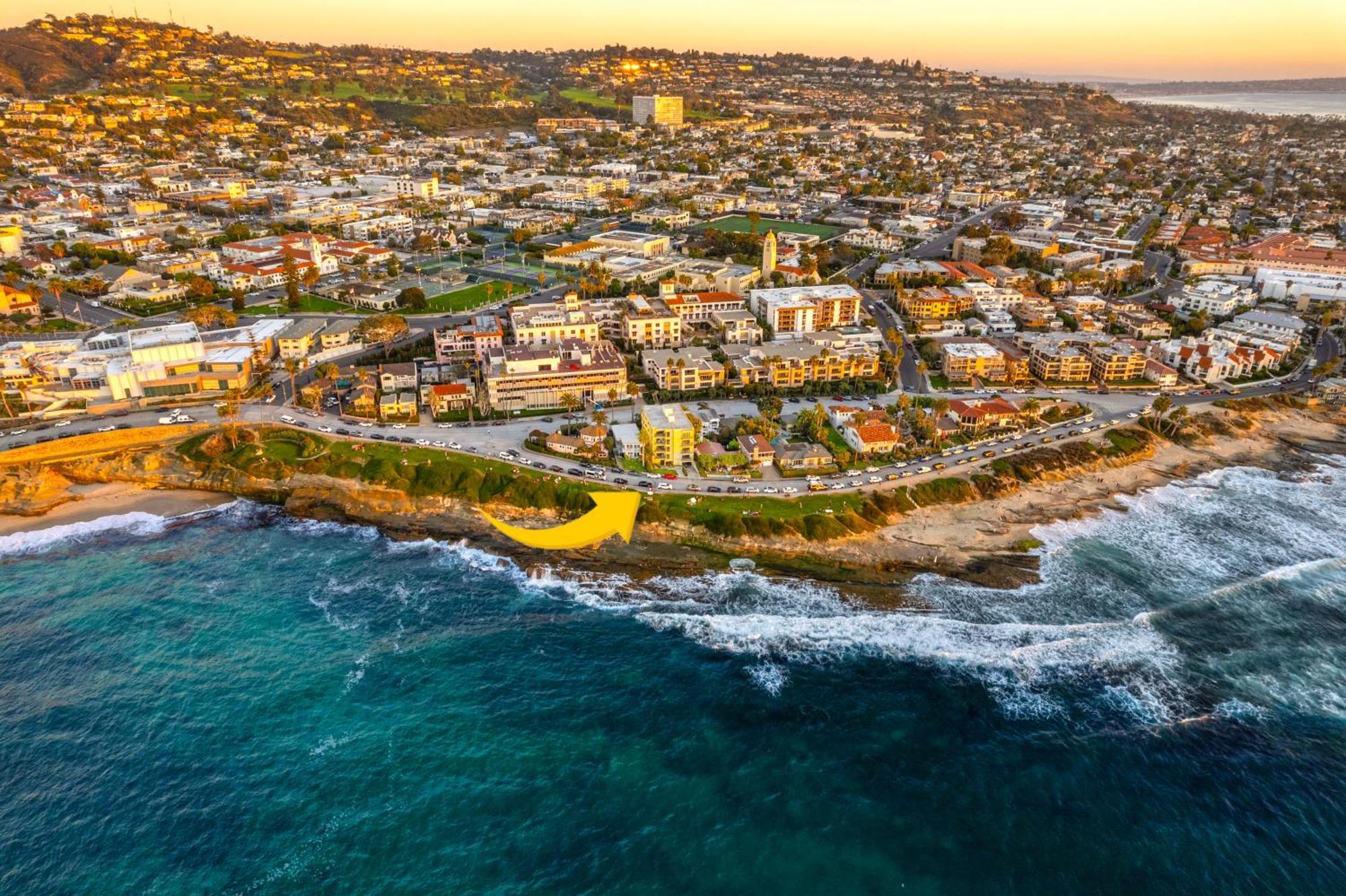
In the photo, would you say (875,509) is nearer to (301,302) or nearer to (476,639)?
(476,639)

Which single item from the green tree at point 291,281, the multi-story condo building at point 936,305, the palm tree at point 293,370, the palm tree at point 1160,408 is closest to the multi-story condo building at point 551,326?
the palm tree at point 293,370

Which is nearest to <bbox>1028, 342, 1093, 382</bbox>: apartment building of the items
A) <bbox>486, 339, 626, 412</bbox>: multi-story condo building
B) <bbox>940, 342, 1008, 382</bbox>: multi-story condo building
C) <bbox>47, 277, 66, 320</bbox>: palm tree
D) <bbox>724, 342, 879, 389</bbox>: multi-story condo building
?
<bbox>940, 342, 1008, 382</bbox>: multi-story condo building

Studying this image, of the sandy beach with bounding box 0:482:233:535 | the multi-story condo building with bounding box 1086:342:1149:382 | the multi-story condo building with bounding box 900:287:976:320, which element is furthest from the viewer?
the multi-story condo building with bounding box 900:287:976:320

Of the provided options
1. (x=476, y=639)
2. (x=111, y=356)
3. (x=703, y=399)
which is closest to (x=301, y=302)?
(x=111, y=356)

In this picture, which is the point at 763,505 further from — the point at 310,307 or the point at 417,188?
the point at 417,188

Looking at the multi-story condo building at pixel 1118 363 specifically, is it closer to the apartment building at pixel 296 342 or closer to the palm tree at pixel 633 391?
the palm tree at pixel 633 391

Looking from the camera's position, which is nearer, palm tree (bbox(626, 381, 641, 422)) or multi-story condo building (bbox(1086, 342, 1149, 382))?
palm tree (bbox(626, 381, 641, 422))

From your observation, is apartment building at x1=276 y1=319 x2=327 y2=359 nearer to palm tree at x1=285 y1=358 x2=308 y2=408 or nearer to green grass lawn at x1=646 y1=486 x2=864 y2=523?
palm tree at x1=285 y1=358 x2=308 y2=408
